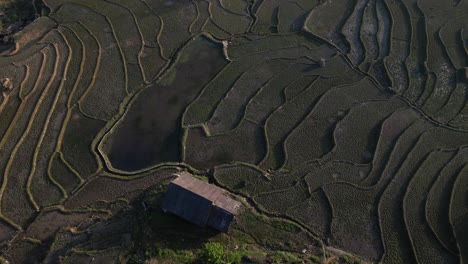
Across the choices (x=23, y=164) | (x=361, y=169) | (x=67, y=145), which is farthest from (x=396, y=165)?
(x=23, y=164)

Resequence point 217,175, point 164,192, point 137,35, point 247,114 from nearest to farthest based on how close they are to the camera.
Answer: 1. point 164,192
2. point 217,175
3. point 247,114
4. point 137,35

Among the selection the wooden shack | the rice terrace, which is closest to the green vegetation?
the rice terrace

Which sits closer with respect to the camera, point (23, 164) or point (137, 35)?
point (23, 164)

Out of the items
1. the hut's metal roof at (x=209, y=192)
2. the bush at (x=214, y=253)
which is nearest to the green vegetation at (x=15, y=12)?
the hut's metal roof at (x=209, y=192)

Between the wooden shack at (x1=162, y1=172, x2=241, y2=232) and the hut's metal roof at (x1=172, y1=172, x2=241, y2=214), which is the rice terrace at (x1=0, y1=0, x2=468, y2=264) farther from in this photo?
the hut's metal roof at (x1=172, y1=172, x2=241, y2=214)

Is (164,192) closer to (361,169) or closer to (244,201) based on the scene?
(244,201)

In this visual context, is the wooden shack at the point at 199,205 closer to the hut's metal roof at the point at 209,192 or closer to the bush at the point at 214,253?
the hut's metal roof at the point at 209,192

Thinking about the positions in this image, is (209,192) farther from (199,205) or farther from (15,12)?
(15,12)
